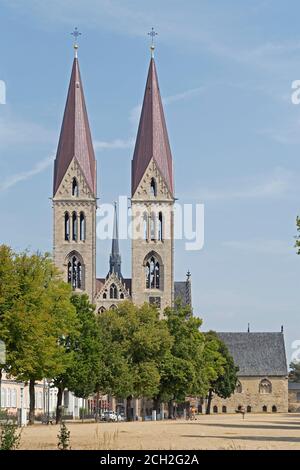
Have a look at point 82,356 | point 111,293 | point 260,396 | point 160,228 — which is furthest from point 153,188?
point 82,356

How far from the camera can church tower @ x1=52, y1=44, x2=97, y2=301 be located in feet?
449

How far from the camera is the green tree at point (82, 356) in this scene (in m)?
Answer: 73.8

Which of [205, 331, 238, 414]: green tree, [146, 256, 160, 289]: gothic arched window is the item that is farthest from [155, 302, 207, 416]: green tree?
[146, 256, 160, 289]: gothic arched window

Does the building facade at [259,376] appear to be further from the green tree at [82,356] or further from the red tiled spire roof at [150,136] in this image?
the green tree at [82,356]

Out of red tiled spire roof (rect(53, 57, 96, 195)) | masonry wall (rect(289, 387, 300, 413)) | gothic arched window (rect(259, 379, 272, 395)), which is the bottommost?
masonry wall (rect(289, 387, 300, 413))

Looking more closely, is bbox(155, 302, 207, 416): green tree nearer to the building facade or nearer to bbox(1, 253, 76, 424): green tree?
bbox(1, 253, 76, 424): green tree

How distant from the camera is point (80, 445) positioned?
35812 millimetres

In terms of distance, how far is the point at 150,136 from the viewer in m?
138

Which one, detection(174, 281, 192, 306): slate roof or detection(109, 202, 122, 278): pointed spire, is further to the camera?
detection(109, 202, 122, 278): pointed spire

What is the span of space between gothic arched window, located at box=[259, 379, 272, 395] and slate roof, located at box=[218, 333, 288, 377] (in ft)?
3.55

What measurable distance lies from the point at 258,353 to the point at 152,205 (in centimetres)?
4281

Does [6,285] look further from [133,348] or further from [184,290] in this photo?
[184,290]
